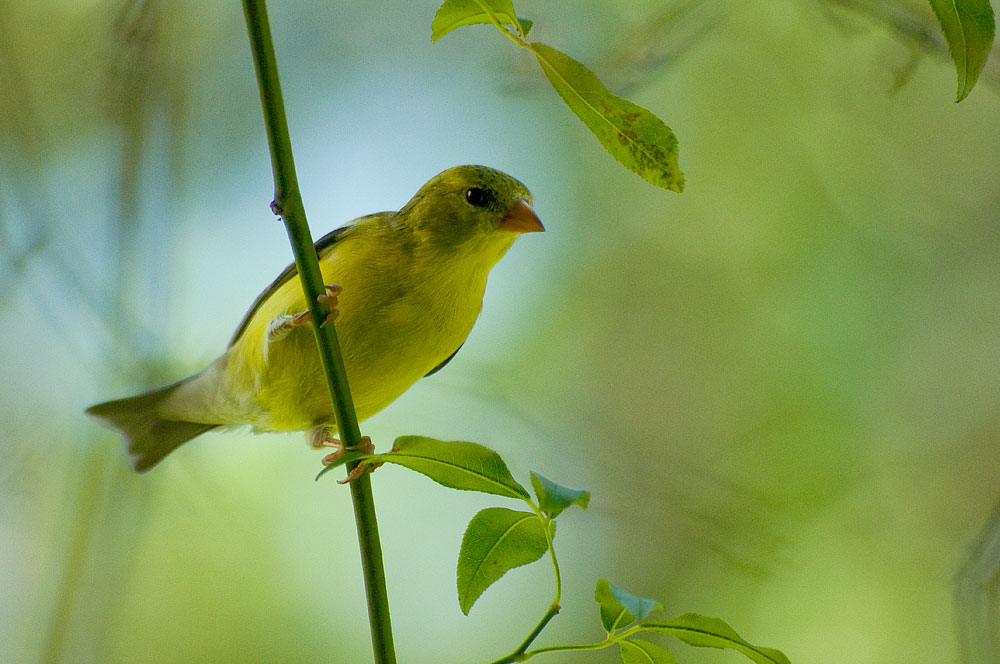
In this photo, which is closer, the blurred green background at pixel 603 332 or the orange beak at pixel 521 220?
the orange beak at pixel 521 220

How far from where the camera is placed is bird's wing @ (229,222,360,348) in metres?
2.29

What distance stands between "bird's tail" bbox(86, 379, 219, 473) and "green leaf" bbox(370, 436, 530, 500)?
1.84m

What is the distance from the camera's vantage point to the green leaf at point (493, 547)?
101 centimetres

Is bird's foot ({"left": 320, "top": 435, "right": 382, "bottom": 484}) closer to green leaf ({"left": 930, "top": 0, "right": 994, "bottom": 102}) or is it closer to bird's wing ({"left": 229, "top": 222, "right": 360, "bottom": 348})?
bird's wing ({"left": 229, "top": 222, "right": 360, "bottom": 348})

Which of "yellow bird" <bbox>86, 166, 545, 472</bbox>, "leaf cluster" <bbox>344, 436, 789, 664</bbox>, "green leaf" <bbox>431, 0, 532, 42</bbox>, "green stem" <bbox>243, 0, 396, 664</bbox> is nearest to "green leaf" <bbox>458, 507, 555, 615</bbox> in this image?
"leaf cluster" <bbox>344, 436, 789, 664</bbox>

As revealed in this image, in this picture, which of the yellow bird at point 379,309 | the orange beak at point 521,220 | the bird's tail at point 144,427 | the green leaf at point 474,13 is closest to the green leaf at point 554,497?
the green leaf at point 474,13

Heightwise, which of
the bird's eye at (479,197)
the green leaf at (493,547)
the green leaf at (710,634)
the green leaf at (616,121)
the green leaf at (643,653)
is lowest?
the green leaf at (643,653)

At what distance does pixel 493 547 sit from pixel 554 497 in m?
0.10

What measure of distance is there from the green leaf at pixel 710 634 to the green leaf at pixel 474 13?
684 millimetres

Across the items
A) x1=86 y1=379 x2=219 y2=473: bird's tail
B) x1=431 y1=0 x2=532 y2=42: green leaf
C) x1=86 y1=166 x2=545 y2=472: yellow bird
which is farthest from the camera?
x1=86 y1=379 x2=219 y2=473: bird's tail

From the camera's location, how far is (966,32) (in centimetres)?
76

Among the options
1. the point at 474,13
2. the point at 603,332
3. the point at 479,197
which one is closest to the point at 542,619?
the point at 474,13

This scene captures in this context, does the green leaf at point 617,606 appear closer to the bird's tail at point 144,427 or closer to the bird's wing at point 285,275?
the bird's wing at point 285,275

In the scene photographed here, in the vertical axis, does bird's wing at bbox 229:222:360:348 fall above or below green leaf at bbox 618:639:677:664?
above
